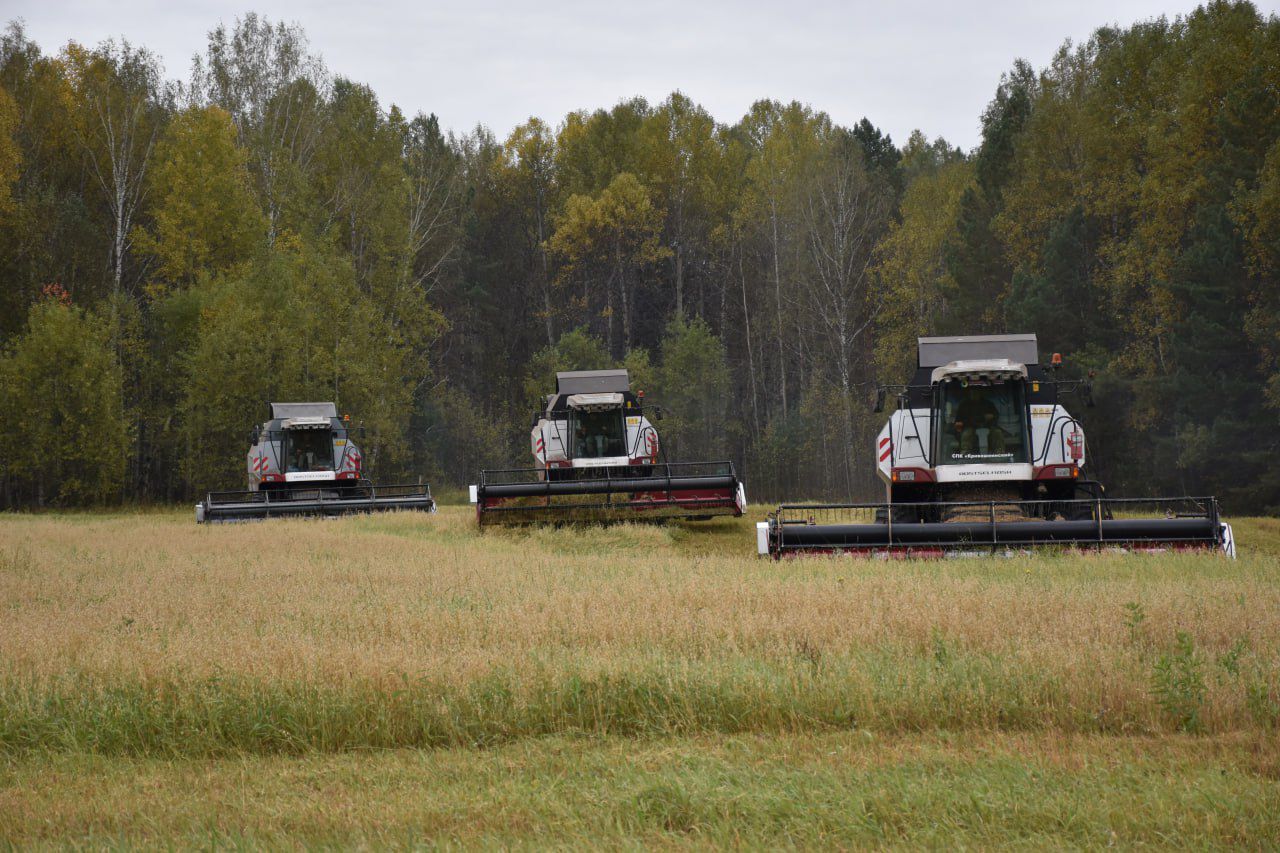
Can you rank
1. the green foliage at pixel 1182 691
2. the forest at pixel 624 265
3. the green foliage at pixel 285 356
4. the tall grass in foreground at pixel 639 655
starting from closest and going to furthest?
the green foliage at pixel 1182 691 → the tall grass in foreground at pixel 639 655 → the forest at pixel 624 265 → the green foliage at pixel 285 356

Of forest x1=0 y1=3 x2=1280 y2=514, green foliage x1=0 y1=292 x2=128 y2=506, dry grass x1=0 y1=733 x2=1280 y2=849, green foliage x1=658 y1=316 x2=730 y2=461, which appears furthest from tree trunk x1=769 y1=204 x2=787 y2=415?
dry grass x1=0 y1=733 x2=1280 y2=849

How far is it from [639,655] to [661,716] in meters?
1.00

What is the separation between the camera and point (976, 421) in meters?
15.3

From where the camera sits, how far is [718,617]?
8.08 m

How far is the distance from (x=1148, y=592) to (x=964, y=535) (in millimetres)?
3888

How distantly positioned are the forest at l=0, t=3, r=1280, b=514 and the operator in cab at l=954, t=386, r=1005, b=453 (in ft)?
51.1

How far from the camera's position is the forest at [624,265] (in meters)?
31.8

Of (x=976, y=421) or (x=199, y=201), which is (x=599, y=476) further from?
(x=199, y=201)

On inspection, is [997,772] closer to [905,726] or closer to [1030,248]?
[905,726]

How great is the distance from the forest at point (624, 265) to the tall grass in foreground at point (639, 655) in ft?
72.6

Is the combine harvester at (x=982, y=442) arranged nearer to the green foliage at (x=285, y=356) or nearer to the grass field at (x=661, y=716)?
the grass field at (x=661, y=716)

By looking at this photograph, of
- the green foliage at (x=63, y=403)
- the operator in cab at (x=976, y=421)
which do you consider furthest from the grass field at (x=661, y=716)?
the green foliage at (x=63, y=403)

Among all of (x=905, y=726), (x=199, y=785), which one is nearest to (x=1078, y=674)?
(x=905, y=726)

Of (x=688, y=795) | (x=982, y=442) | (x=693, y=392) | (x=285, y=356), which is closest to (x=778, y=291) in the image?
(x=693, y=392)
